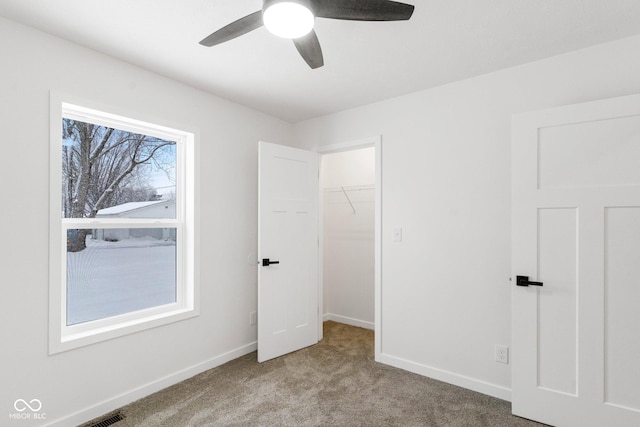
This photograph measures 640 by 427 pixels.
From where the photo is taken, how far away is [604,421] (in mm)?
1960

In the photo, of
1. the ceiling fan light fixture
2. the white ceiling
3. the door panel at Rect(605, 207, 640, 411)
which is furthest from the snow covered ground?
the door panel at Rect(605, 207, 640, 411)

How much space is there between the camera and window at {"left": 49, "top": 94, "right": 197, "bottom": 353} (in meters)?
2.14

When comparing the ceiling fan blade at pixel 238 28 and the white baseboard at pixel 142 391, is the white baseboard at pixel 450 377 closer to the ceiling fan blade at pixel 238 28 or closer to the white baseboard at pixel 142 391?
the white baseboard at pixel 142 391

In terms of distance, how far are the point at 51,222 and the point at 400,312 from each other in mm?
2680

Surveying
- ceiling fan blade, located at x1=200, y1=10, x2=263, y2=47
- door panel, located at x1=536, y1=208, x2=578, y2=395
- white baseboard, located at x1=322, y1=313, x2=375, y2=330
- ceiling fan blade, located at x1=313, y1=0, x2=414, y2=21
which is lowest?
white baseboard, located at x1=322, y1=313, x2=375, y2=330

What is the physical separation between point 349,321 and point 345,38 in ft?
10.8

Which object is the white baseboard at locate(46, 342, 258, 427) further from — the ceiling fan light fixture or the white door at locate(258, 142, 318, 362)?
the ceiling fan light fixture

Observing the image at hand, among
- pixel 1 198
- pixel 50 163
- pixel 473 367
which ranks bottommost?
pixel 473 367

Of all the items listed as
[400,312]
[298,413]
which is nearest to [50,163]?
[298,413]

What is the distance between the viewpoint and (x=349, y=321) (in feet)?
13.8

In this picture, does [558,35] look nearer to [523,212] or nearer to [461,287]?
[523,212]

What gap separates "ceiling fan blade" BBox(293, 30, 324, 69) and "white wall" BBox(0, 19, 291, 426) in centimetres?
144

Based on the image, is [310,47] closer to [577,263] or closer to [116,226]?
[116,226]

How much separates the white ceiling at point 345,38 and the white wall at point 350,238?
58.3 inches
